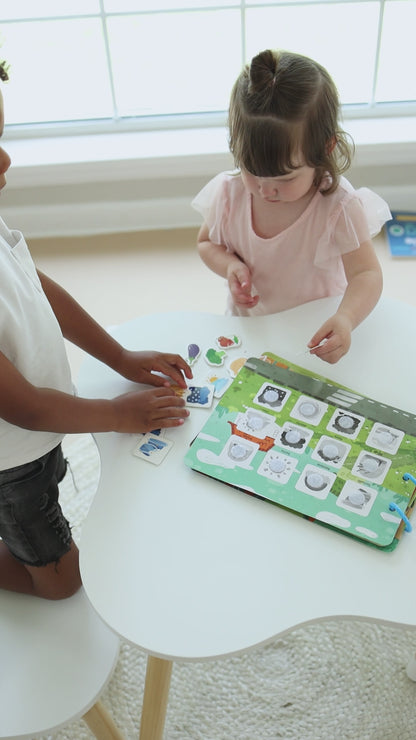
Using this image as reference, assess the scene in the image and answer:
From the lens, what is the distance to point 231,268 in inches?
50.0

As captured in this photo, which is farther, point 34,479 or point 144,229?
point 144,229

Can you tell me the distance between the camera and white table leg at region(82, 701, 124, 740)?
3.38 feet

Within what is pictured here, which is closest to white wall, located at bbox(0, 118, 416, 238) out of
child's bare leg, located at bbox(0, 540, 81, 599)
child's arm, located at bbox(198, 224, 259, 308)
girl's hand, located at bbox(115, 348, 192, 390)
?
child's arm, located at bbox(198, 224, 259, 308)

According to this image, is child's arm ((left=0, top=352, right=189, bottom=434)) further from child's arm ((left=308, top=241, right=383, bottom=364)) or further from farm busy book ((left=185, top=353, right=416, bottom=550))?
child's arm ((left=308, top=241, right=383, bottom=364))

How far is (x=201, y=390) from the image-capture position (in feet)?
3.43

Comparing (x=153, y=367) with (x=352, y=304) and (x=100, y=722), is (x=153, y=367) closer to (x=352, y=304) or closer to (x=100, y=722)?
(x=352, y=304)

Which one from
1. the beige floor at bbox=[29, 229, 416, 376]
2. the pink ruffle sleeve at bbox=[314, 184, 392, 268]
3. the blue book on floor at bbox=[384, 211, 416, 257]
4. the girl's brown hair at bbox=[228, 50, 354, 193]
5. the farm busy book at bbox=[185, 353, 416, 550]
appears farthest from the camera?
the blue book on floor at bbox=[384, 211, 416, 257]

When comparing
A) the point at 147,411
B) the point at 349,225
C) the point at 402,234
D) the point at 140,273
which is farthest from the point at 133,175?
the point at 147,411

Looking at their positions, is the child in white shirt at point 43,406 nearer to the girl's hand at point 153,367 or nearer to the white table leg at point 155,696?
the girl's hand at point 153,367

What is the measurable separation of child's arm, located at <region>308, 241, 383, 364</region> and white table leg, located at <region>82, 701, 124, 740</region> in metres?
0.61

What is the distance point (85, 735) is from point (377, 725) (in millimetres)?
518

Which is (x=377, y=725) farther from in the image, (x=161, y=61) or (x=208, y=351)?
(x=161, y=61)

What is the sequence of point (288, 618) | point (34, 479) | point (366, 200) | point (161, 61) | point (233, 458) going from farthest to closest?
point (161, 61)
point (366, 200)
point (34, 479)
point (233, 458)
point (288, 618)

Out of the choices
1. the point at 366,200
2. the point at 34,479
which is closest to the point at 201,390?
the point at 34,479
